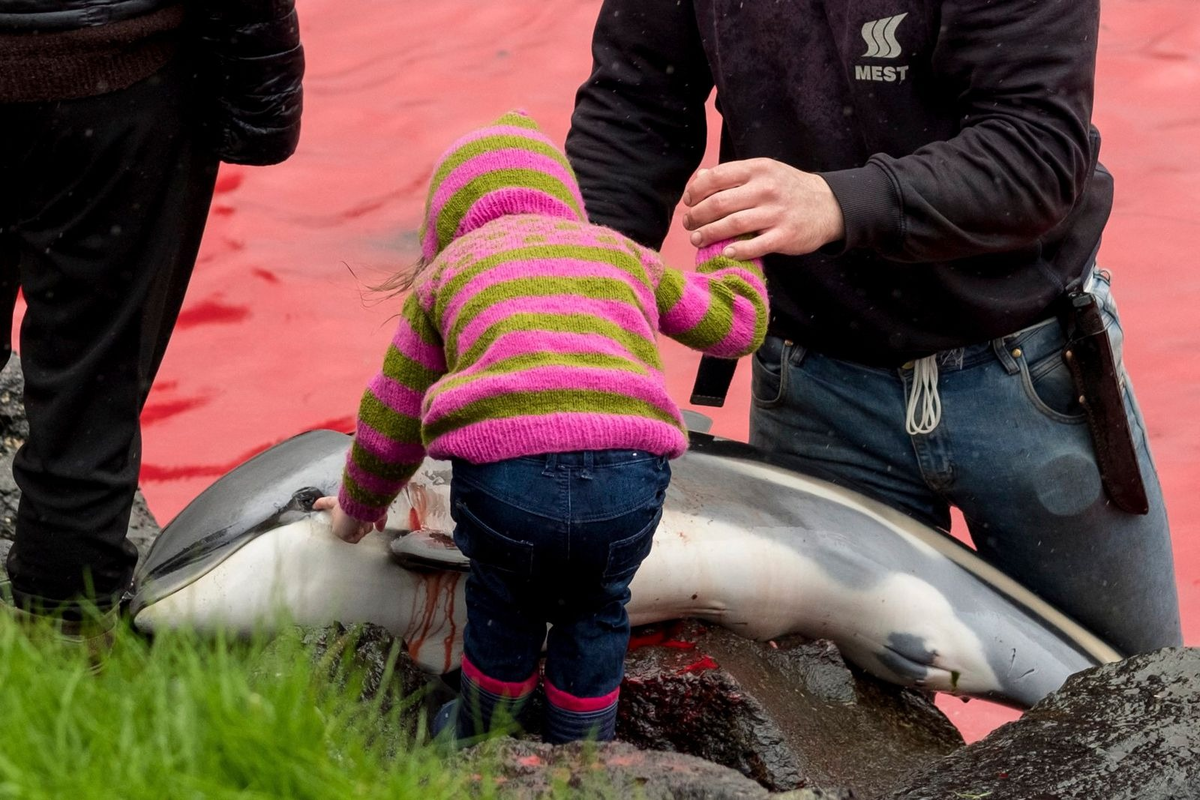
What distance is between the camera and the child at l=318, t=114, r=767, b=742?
1781 mm

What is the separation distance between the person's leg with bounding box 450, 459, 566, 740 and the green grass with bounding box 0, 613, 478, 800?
281 millimetres

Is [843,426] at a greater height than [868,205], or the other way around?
[868,205]

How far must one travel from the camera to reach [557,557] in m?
1.83

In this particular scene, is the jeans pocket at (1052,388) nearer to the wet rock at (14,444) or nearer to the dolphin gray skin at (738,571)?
the dolphin gray skin at (738,571)

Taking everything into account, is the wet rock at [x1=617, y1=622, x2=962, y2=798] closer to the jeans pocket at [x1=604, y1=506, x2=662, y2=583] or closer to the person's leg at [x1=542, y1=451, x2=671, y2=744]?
the person's leg at [x1=542, y1=451, x2=671, y2=744]

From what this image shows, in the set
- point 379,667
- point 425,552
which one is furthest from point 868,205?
point 379,667

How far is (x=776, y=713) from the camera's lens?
7.66 feet

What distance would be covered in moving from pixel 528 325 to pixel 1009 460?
102 centimetres

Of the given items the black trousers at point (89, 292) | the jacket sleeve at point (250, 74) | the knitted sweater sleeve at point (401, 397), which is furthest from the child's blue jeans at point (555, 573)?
the jacket sleeve at point (250, 74)

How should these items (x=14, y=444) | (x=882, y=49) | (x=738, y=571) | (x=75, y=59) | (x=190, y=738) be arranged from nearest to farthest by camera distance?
(x=190, y=738)
(x=882, y=49)
(x=75, y=59)
(x=738, y=571)
(x=14, y=444)

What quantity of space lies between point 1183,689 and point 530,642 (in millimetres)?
912

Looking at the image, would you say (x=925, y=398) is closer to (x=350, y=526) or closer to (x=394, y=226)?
(x=350, y=526)

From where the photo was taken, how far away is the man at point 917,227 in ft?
6.57

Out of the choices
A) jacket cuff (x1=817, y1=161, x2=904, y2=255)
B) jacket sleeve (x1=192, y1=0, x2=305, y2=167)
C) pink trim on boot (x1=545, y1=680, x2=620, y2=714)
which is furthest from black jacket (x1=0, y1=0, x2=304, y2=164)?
pink trim on boot (x1=545, y1=680, x2=620, y2=714)
